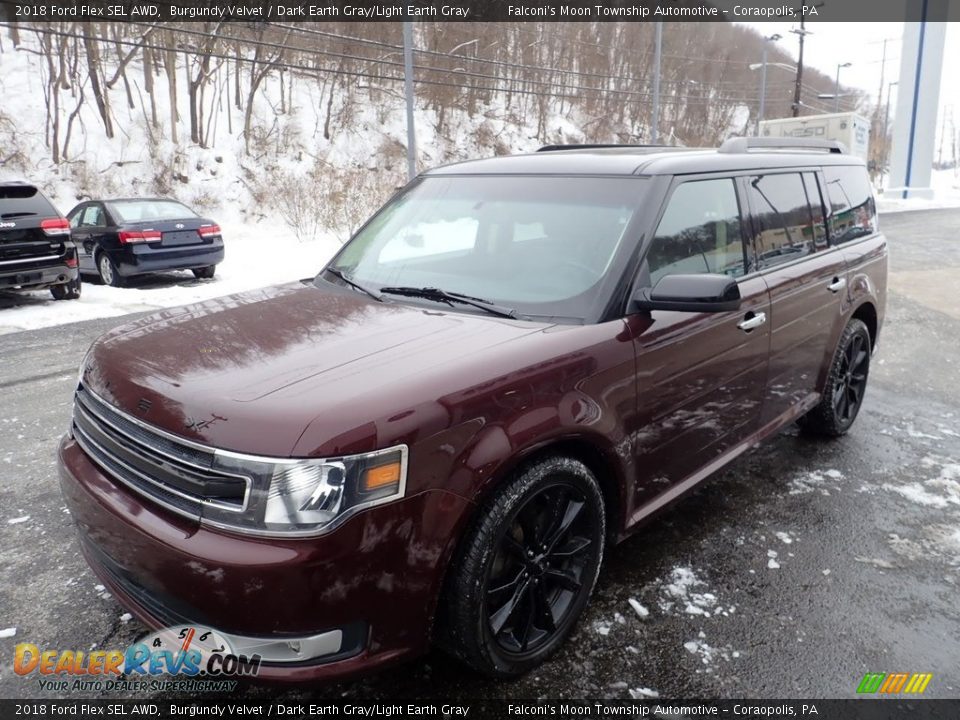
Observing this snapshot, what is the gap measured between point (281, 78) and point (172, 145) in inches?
271

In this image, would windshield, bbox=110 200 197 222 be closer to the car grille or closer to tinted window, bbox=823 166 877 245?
the car grille

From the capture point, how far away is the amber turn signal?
195 cm

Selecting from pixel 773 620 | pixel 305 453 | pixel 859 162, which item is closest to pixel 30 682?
pixel 305 453

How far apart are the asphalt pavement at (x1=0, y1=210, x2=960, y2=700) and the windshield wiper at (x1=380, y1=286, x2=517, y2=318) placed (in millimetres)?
1302

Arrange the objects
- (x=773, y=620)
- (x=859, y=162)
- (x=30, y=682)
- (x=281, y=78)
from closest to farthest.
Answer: (x=30, y=682)
(x=773, y=620)
(x=859, y=162)
(x=281, y=78)

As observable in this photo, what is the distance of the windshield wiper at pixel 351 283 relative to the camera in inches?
122

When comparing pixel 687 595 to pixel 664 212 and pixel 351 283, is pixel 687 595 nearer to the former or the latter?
pixel 664 212

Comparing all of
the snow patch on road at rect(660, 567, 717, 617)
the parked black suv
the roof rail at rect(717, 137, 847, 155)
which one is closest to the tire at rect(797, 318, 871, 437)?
the roof rail at rect(717, 137, 847, 155)

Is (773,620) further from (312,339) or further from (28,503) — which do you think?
(28,503)

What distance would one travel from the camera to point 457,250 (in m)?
3.41

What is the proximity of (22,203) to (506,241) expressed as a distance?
8.92 meters

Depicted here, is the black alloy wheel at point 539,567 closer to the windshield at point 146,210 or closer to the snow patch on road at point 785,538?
the snow patch on road at point 785,538

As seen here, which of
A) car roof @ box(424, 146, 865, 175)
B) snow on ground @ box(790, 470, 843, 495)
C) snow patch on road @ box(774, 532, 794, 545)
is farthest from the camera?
snow on ground @ box(790, 470, 843, 495)

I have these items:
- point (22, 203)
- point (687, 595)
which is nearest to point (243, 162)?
point (22, 203)
